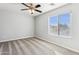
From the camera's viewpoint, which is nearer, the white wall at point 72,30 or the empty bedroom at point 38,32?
the empty bedroom at point 38,32

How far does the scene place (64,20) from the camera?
2.48 m

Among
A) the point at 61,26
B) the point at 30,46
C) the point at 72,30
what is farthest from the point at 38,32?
the point at 72,30

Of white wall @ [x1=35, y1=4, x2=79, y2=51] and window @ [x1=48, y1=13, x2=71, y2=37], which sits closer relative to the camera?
window @ [x1=48, y1=13, x2=71, y2=37]

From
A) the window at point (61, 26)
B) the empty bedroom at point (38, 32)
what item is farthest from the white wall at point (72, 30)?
the window at point (61, 26)

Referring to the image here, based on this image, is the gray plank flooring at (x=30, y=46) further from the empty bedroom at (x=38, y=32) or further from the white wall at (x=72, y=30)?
the white wall at (x=72, y=30)

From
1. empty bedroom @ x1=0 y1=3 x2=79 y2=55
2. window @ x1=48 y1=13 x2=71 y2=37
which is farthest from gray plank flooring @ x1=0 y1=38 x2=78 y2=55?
window @ x1=48 y1=13 x2=71 y2=37

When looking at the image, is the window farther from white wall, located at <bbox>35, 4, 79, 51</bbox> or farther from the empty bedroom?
white wall, located at <bbox>35, 4, 79, 51</bbox>

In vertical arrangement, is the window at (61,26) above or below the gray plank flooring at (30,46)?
above

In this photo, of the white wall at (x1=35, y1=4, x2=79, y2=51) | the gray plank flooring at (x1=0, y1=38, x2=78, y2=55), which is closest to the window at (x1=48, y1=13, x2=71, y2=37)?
the white wall at (x1=35, y1=4, x2=79, y2=51)

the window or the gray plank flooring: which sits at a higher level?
the window

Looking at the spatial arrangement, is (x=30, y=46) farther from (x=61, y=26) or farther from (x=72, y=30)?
(x=72, y=30)

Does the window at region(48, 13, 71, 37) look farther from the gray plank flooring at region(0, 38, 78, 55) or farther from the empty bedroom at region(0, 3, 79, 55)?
the gray plank flooring at region(0, 38, 78, 55)

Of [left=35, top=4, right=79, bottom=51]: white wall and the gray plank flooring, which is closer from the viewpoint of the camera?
the gray plank flooring

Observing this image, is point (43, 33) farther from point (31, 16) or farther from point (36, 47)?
point (31, 16)
